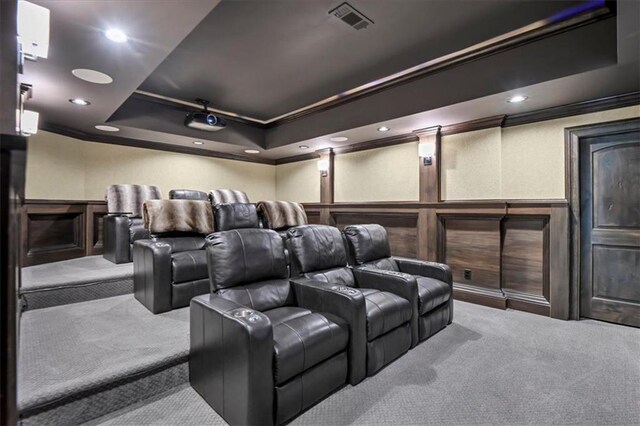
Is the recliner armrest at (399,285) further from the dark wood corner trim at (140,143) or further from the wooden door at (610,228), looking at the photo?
the dark wood corner trim at (140,143)

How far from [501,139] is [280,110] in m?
3.26

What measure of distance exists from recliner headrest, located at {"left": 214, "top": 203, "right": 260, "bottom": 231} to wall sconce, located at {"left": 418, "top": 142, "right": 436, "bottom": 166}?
97.9 inches

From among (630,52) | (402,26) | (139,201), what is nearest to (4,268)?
(402,26)

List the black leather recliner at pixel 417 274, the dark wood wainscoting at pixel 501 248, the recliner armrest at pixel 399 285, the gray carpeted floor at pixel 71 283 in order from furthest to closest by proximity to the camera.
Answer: the dark wood wainscoting at pixel 501 248
the gray carpeted floor at pixel 71 283
the black leather recliner at pixel 417 274
the recliner armrest at pixel 399 285

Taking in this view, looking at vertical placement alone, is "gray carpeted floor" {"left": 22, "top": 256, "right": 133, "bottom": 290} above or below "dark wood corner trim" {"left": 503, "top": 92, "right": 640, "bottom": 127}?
below

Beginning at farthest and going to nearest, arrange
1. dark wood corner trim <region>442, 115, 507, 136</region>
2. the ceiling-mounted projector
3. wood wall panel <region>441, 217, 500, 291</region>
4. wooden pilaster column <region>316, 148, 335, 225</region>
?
wooden pilaster column <region>316, 148, 335, 225</region>, the ceiling-mounted projector, wood wall panel <region>441, 217, 500, 291</region>, dark wood corner trim <region>442, 115, 507, 136</region>

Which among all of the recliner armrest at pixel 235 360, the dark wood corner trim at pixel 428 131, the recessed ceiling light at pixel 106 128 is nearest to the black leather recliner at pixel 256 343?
the recliner armrest at pixel 235 360

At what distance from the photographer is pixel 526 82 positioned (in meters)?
2.82

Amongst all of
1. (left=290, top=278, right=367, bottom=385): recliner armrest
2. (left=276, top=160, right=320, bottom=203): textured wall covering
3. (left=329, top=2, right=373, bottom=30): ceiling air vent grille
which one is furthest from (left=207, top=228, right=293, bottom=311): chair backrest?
(left=276, top=160, right=320, bottom=203): textured wall covering

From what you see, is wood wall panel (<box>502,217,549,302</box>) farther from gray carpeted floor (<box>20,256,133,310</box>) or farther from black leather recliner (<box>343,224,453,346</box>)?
gray carpeted floor (<box>20,256,133,310</box>)

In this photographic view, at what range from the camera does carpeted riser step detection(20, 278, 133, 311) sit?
275cm

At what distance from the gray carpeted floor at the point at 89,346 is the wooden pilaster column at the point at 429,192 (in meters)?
3.16

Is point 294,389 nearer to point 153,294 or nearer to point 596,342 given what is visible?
point 153,294

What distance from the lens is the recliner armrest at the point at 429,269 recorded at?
3074 mm
